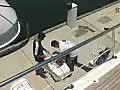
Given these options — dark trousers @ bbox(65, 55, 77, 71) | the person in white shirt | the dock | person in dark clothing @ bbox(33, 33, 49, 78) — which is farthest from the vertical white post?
dark trousers @ bbox(65, 55, 77, 71)

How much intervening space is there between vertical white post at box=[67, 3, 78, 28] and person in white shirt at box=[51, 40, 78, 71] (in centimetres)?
32

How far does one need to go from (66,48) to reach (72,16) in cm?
47

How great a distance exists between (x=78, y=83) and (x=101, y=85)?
14 cm

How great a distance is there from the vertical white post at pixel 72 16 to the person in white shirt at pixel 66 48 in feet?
1.05

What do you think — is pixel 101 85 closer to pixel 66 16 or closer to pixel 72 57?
pixel 72 57

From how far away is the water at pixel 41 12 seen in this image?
2.11 metres

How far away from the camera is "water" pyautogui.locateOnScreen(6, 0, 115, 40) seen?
2.11 meters

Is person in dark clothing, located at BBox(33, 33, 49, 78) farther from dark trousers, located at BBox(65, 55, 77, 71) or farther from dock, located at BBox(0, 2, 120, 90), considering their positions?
dark trousers, located at BBox(65, 55, 77, 71)

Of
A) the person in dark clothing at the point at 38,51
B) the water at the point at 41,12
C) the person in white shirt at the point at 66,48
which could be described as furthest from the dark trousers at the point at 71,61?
the water at the point at 41,12

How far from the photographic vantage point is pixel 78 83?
1.38 meters

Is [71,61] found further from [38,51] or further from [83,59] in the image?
[38,51]

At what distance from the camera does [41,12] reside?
2256mm

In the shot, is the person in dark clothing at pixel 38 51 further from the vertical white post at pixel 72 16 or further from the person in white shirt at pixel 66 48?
the vertical white post at pixel 72 16

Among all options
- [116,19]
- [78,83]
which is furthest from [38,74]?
[116,19]
